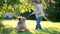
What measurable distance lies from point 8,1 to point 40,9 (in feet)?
8.90

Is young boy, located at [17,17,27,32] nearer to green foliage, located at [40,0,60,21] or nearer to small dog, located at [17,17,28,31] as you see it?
small dog, located at [17,17,28,31]

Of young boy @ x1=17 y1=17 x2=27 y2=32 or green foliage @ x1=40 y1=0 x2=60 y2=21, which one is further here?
green foliage @ x1=40 y1=0 x2=60 y2=21

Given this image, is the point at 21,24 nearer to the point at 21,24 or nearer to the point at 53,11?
the point at 21,24

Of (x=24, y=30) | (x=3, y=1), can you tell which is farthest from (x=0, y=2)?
(x=24, y=30)

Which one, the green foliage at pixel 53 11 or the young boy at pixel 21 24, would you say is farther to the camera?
the green foliage at pixel 53 11

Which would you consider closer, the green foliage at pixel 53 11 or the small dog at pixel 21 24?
the small dog at pixel 21 24

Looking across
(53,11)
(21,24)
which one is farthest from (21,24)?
(53,11)

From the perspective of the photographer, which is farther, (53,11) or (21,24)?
(53,11)

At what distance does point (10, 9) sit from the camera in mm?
9141

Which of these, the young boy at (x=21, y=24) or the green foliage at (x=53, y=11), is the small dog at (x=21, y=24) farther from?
the green foliage at (x=53, y=11)

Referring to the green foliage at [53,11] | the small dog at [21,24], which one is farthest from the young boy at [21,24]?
the green foliage at [53,11]

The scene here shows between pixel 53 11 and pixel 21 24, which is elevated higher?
pixel 21 24

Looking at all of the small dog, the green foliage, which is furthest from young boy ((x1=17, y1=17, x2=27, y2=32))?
the green foliage

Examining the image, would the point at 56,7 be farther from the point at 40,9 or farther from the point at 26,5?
the point at 26,5
